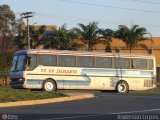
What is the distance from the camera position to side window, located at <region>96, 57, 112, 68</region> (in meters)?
37.8

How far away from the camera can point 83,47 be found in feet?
255

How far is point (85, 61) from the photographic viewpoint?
37.4 metres

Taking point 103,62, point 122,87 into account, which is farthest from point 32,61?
point 122,87

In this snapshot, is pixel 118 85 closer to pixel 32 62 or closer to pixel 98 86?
pixel 98 86

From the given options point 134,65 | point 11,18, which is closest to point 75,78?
point 134,65

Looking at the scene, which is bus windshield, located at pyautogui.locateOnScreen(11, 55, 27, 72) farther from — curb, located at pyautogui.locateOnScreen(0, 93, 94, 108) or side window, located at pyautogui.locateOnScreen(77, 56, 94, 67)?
curb, located at pyautogui.locateOnScreen(0, 93, 94, 108)

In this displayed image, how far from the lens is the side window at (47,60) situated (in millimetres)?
35256

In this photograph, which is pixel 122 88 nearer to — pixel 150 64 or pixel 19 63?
pixel 150 64

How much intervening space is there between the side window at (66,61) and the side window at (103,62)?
6.40 ft

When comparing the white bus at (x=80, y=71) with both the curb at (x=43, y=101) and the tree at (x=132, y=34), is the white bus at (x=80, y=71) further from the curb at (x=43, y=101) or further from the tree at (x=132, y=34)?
the tree at (x=132, y=34)

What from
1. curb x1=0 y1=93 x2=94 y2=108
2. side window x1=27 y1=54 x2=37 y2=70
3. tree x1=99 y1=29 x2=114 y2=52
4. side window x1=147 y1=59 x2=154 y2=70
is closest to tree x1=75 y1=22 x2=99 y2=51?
tree x1=99 y1=29 x2=114 y2=52

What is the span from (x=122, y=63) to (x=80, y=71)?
3.79 m

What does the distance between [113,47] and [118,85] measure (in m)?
43.3

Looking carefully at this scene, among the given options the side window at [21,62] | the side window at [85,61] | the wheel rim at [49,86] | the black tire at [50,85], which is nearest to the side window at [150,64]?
the side window at [85,61]
